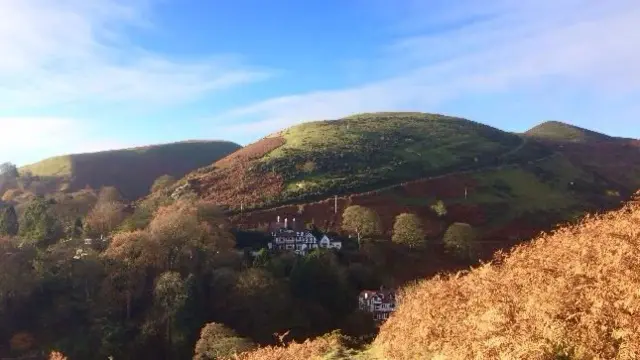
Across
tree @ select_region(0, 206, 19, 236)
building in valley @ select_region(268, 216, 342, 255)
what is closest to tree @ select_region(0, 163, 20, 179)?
tree @ select_region(0, 206, 19, 236)

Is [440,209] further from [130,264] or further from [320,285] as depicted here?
[130,264]

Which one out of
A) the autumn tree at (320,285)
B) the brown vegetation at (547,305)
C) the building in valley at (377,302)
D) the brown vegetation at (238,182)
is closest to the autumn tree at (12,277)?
the autumn tree at (320,285)

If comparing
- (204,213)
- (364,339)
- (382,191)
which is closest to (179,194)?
(204,213)

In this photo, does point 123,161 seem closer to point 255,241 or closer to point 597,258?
point 255,241

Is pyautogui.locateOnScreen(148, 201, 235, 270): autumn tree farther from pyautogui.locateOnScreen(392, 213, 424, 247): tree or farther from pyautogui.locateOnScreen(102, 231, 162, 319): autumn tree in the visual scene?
pyautogui.locateOnScreen(392, 213, 424, 247): tree

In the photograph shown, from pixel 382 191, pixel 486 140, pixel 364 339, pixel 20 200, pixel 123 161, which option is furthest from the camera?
pixel 123 161

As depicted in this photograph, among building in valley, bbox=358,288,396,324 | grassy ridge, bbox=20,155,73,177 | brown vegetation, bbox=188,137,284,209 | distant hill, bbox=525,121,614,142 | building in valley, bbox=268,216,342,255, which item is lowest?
building in valley, bbox=358,288,396,324

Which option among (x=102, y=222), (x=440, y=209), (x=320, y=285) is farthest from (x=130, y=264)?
(x=440, y=209)
